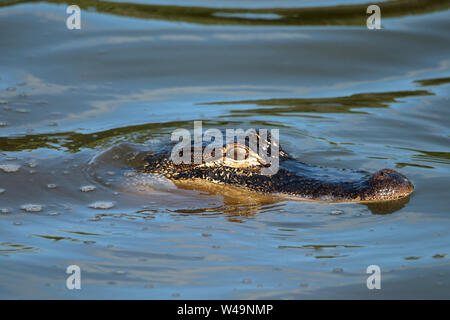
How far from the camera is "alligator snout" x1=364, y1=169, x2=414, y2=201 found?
5676 mm

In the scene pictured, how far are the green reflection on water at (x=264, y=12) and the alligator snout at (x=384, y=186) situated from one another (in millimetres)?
5753

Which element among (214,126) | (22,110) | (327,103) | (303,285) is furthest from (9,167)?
(327,103)

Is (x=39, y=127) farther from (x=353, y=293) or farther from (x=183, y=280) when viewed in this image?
(x=353, y=293)

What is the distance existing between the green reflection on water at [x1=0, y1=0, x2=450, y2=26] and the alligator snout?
5.75m

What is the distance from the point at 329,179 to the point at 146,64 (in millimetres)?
4694

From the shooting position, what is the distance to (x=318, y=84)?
949cm

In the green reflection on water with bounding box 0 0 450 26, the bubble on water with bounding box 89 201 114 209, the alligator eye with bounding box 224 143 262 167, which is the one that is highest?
the green reflection on water with bounding box 0 0 450 26

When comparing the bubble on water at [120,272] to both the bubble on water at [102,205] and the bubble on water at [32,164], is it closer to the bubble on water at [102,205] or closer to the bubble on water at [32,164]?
the bubble on water at [102,205]

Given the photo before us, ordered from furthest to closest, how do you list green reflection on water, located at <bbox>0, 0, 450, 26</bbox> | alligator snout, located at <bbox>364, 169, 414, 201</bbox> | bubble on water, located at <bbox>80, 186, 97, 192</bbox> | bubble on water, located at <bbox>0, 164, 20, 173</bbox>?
green reflection on water, located at <bbox>0, 0, 450, 26</bbox>
bubble on water, located at <bbox>0, 164, 20, 173</bbox>
bubble on water, located at <bbox>80, 186, 97, 192</bbox>
alligator snout, located at <bbox>364, 169, 414, 201</bbox>

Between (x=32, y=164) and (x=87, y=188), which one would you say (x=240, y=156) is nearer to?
(x=87, y=188)

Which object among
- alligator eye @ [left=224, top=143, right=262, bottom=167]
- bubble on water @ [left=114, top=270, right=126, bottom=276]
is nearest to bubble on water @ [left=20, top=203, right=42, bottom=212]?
bubble on water @ [left=114, top=270, right=126, bottom=276]

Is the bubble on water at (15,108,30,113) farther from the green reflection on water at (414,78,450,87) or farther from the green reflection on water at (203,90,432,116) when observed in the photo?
the green reflection on water at (414,78,450,87)

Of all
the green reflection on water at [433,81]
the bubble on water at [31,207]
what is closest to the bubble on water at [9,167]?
the bubble on water at [31,207]

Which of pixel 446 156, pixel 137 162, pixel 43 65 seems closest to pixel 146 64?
pixel 43 65
